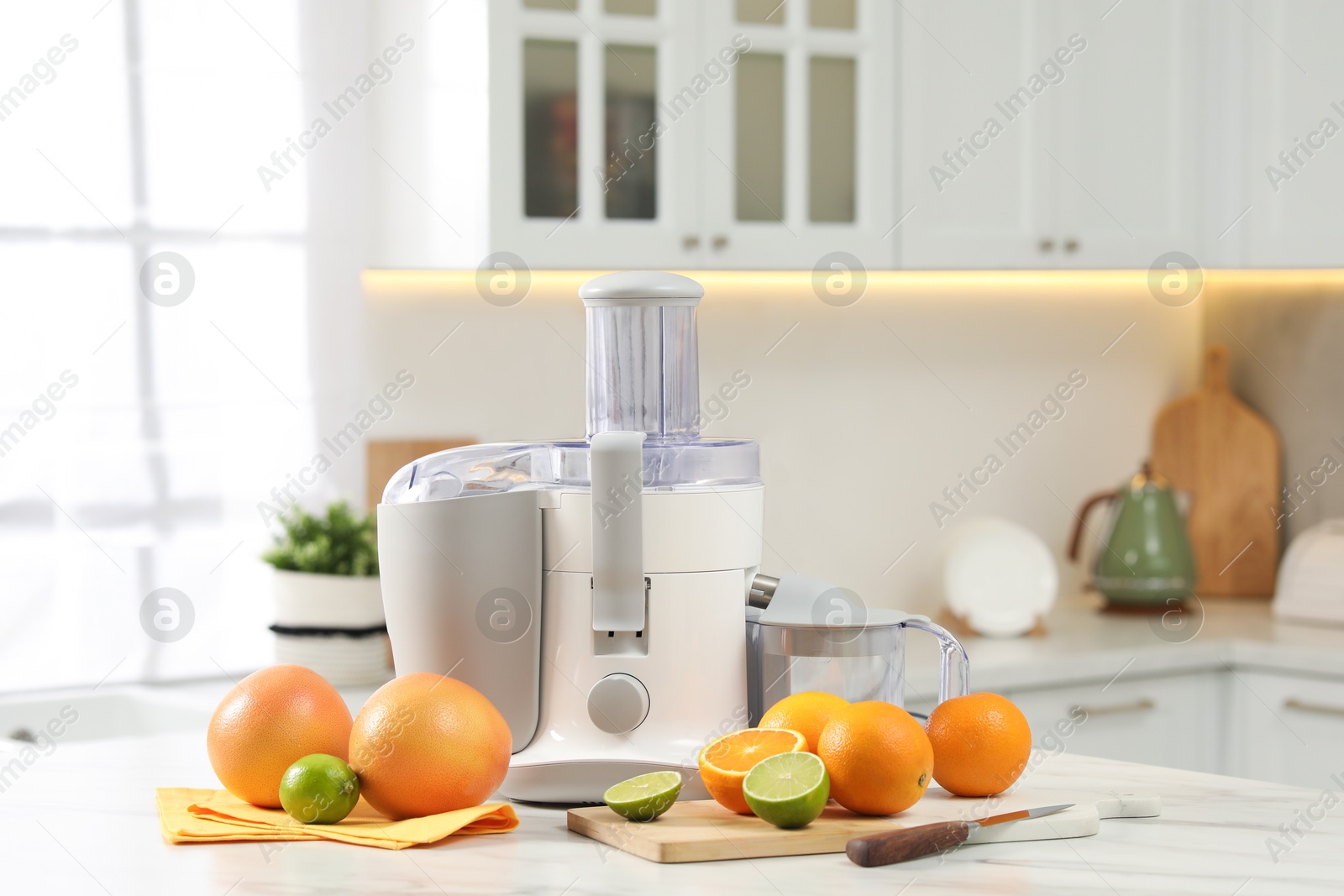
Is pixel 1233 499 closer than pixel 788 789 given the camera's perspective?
No

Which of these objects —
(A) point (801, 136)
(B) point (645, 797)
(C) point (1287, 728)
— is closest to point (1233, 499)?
(C) point (1287, 728)

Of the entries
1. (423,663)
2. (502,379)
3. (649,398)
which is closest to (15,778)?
(423,663)

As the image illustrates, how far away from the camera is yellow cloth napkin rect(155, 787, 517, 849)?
3.16 ft

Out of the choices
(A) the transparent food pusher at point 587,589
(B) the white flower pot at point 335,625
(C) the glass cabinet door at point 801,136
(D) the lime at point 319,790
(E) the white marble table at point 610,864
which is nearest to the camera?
(E) the white marble table at point 610,864

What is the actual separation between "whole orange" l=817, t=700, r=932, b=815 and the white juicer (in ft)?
0.44

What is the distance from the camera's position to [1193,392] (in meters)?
3.17

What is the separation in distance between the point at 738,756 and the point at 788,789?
6 centimetres

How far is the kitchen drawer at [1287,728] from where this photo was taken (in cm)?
244

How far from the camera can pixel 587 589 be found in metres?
1.10

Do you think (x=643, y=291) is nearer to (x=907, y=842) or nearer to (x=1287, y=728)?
(x=907, y=842)

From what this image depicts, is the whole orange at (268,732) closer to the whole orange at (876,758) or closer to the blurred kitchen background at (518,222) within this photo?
→ the whole orange at (876,758)

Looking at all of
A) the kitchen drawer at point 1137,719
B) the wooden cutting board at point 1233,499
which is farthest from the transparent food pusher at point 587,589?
the wooden cutting board at point 1233,499

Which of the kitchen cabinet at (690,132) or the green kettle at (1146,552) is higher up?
the kitchen cabinet at (690,132)

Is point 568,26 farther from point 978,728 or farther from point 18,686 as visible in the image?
point 978,728
